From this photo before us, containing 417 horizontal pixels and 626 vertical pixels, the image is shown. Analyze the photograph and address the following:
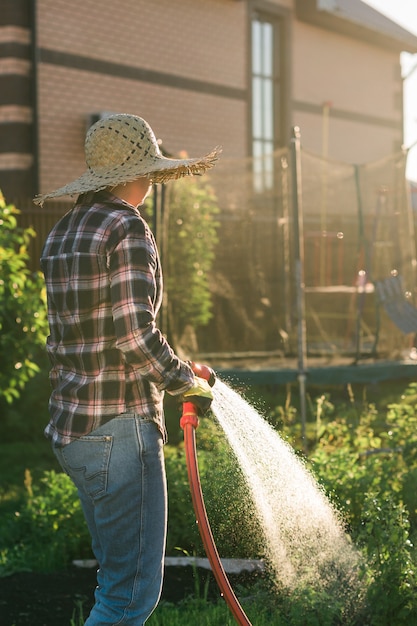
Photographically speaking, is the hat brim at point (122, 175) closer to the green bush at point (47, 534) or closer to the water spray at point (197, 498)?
the water spray at point (197, 498)

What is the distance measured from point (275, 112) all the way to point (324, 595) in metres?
15.3

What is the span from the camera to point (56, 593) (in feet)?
16.8

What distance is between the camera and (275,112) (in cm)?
1883

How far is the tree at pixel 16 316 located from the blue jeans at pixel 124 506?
4.18 m

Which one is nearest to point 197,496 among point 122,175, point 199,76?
point 122,175

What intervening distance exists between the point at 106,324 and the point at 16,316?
4447 mm

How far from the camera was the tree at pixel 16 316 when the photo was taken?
291 inches

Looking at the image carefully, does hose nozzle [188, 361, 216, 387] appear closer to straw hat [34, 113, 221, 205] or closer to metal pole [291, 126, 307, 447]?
straw hat [34, 113, 221, 205]

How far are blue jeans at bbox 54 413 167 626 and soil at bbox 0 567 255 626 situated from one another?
124 centimetres

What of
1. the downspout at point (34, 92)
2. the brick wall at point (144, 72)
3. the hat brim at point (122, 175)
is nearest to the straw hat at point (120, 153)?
the hat brim at point (122, 175)

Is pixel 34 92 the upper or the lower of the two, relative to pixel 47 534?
upper

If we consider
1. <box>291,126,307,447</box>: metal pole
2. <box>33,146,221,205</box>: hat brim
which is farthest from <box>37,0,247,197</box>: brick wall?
<box>33,146,221,205</box>: hat brim

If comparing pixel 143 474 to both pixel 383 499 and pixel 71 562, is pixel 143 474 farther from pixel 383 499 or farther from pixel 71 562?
pixel 71 562

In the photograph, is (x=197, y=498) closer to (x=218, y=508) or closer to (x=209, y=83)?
(x=218, y=508)
